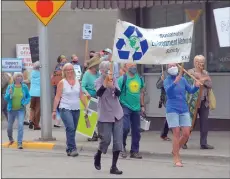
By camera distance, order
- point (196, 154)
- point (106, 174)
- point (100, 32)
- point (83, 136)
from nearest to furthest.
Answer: point (106, 174)
point (196, 154)
point (83, 136)
point (100, 32)

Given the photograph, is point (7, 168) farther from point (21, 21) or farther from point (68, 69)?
point (21, 21)

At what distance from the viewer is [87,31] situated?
19.6 metres

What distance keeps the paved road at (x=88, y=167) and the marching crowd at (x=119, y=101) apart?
269 millimetres

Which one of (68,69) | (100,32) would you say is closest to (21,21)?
(100,32)

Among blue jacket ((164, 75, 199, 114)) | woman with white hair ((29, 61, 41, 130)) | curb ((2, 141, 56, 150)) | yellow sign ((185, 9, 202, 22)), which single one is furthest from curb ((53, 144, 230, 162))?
yellow sign ((185, 9, 202, 22))

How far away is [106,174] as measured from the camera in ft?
33.1

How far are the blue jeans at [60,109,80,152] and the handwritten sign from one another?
303 cm

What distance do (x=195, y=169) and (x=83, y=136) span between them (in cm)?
437

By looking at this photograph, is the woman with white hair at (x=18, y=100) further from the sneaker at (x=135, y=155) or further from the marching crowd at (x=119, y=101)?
the sneaker at (x=135, y=155)

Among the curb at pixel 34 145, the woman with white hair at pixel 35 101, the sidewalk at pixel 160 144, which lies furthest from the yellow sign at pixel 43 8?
the woman with white hair at pixel 35 101

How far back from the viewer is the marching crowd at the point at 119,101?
10.2 metres

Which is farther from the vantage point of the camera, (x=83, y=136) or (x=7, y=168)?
(x=83, y=136)

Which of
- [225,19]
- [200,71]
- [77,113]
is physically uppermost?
[225,19]

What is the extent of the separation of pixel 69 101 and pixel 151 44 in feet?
6.01
